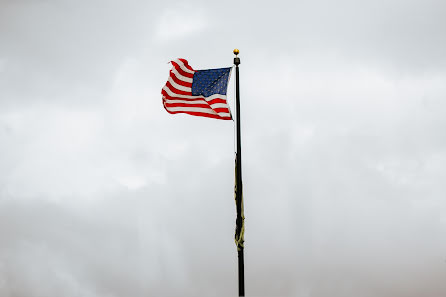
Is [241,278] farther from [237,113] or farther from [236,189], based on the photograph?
[237,113]

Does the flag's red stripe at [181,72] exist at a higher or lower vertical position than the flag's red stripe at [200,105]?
higher

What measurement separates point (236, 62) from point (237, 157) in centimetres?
416

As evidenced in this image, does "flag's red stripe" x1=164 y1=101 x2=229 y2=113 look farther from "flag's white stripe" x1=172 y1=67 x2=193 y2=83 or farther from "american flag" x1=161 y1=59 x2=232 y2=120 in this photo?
"flag's white stripe" x1=172 y1=67 x2=193 y2=83

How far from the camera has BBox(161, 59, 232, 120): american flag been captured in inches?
927

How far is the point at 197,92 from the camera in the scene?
24.3m

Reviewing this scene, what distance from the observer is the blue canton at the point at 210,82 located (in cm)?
2375

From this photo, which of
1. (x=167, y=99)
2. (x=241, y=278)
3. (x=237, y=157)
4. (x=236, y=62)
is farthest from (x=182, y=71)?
(x=241, y=278)

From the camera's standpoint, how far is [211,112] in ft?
77.7

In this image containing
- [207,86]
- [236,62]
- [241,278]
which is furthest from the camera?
[207,86]

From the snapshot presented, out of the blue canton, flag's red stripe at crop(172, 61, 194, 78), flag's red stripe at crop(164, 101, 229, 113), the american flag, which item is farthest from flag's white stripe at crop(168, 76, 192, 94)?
flag's red stripe at crop(164, 101, 229, 113)

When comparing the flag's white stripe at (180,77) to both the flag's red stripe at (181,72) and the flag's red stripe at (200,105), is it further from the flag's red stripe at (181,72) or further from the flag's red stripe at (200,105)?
the flag's red stripe at (200,105)

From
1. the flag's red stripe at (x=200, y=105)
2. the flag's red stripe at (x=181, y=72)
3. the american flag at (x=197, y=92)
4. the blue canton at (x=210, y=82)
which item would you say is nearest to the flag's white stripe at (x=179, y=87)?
the american flag at (x=197, y=92)

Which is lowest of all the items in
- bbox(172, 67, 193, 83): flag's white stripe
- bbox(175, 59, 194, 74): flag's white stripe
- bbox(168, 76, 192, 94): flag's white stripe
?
bbox(168, 76, 192, 94): flag's white stripe

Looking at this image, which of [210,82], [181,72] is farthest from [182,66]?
[210,82]
